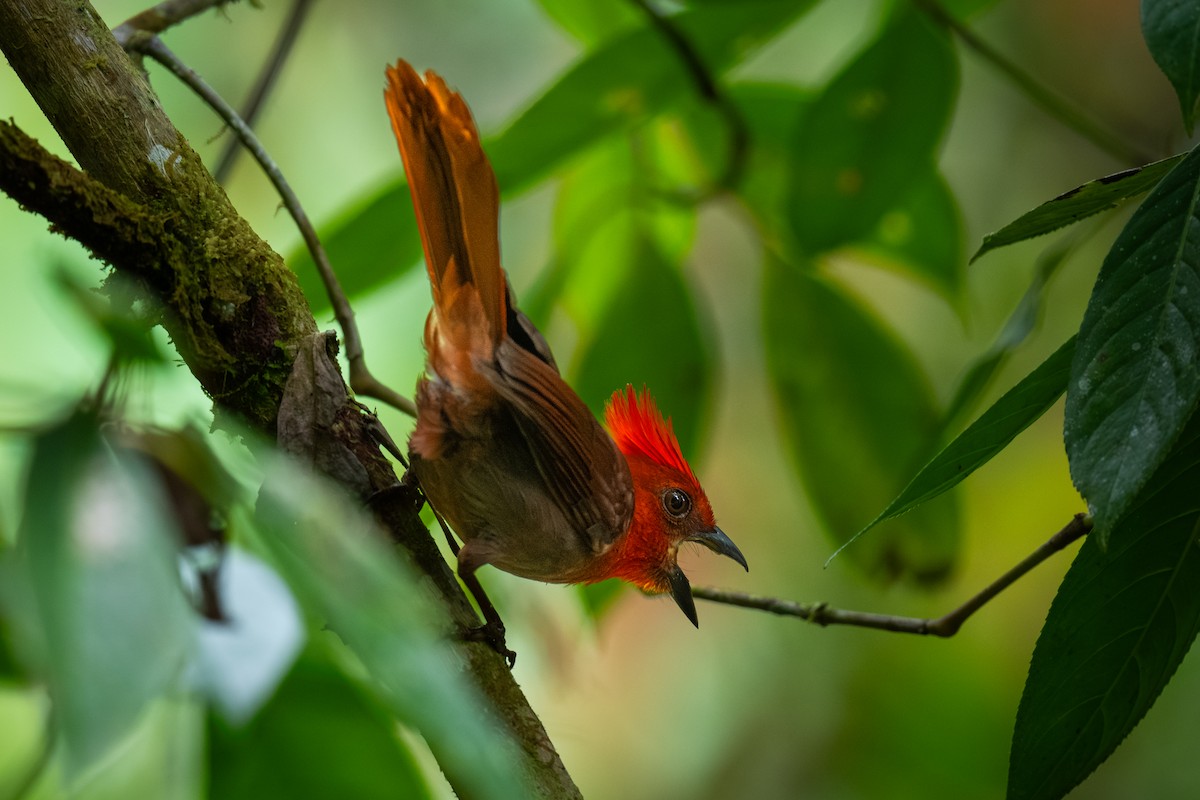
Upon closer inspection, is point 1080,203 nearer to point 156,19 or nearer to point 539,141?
point 539,141

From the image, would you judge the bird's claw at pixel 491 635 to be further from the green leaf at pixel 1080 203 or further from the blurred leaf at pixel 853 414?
the blurred leaf at pixel 853 414

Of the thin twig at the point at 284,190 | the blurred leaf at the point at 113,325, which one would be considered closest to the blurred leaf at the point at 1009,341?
A: the thin twig at the point at 284,190

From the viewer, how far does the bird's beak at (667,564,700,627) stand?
8.36 feet

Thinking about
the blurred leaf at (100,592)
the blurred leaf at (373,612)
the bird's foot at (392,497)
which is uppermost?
the blurred leaf at (100,592)

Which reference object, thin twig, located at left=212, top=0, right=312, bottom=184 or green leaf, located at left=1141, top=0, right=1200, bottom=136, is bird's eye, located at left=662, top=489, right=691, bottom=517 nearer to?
thin twig, located at left=212, top=0, right=312, bottom=184

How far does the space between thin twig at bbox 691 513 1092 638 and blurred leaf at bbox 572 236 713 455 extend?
0.50 metres

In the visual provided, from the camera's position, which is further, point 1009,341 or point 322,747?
point 1009,341

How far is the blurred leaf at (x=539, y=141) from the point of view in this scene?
2.28 metres

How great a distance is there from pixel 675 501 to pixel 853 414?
510mm

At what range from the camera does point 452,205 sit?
6.47 feet

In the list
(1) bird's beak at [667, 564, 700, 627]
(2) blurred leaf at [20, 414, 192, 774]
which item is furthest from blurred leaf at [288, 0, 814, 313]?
(2) blurred leaf at [20, 414, 192, 774]

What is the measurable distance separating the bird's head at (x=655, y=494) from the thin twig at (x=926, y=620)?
24cm

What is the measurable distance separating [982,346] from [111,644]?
191 inches

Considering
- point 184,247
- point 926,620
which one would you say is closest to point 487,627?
point 184,247
